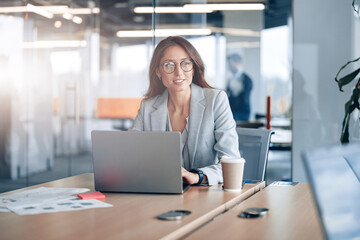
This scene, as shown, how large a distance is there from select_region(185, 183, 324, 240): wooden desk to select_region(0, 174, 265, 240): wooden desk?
0.20 feet

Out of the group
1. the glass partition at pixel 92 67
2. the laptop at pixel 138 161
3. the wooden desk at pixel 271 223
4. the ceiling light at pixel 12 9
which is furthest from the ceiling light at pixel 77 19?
the wooden desk at pixel 271 223

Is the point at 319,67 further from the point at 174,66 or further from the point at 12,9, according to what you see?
the point at 12,9

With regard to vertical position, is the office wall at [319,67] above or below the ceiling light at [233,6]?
below

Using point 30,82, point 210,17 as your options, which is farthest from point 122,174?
point 210,17

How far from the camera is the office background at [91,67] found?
5414 millimetres

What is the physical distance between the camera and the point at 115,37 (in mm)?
6418

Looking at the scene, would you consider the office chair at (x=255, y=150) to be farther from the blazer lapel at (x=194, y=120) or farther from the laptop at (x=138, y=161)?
the laptop at (x=138, y=161)

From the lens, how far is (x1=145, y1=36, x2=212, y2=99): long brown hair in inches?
95.0

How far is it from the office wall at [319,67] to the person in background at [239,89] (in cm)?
255

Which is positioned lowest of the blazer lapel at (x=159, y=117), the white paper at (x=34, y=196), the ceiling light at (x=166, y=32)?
the white paper at (x=34, y=196)

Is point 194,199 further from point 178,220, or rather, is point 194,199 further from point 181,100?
point 181,100

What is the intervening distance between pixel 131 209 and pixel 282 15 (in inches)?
202

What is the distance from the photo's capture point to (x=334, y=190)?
1005mm

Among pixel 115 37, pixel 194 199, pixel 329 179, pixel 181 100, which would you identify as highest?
pixel 115 37
